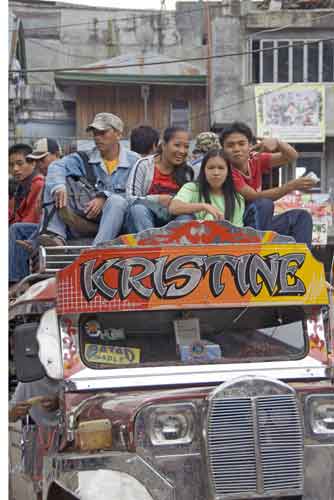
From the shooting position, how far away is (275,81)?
30781mm

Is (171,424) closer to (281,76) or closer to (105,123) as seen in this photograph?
(105,123)

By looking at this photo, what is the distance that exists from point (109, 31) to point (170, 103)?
445 centimetres

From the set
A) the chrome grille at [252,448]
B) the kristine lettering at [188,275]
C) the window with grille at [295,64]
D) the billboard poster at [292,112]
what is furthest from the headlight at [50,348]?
the window with grille at [295,64]

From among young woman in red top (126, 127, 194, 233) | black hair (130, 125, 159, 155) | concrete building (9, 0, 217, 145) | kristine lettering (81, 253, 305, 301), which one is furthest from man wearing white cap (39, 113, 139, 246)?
concrete building (9, 0, 217, 145)

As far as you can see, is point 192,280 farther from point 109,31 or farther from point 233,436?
point 109,31

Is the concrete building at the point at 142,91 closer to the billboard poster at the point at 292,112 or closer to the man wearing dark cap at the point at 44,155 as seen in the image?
the billboard poster at the point at 292,112

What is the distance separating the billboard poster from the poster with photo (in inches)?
91.4

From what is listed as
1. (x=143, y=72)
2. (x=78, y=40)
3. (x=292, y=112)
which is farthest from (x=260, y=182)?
(x=78, y=40)

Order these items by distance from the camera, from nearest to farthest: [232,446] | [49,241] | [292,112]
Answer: [232,446], [49,241], [292,112]

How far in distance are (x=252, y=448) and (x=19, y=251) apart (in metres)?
3.01

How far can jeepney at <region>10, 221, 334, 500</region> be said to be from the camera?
17.1 ft

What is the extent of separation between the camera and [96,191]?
718 cm

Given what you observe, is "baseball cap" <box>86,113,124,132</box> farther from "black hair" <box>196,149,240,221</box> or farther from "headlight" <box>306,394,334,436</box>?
"headlight" <box>306,394,334,436</box>

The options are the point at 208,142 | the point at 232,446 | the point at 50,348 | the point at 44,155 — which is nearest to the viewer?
the point at 232,446
